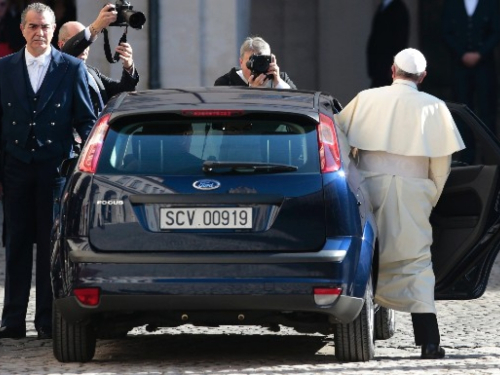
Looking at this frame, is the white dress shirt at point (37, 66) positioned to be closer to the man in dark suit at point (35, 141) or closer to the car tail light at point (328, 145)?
the man in dark suit at point (35, 141)

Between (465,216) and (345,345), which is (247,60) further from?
(345,345)

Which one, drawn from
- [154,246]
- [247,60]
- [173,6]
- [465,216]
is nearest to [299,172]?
[154,246]

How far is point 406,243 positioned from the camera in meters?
9.54

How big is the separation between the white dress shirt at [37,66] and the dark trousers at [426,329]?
261cm

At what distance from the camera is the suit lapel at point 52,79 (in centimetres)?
1048

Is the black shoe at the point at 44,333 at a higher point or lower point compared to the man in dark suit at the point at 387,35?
lower

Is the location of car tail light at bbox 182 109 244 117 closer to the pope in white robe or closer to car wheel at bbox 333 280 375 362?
the pope in white robe

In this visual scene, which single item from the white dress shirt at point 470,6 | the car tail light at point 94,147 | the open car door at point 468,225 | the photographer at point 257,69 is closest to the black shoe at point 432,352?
the open car door at point 468,225

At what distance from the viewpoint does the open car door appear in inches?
395

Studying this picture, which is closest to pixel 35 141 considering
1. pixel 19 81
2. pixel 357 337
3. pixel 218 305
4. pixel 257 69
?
pixel 19 81

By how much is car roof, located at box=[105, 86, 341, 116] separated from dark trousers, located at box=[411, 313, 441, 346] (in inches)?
46.2

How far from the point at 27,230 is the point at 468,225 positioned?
2.50 m

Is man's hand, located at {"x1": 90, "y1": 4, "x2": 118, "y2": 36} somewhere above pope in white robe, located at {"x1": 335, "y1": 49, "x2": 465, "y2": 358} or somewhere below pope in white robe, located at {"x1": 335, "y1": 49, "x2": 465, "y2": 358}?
above

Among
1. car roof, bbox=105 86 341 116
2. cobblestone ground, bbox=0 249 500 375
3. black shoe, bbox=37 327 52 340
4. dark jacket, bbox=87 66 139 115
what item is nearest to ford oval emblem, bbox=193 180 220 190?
car roof, bbox=105 86 341 116
